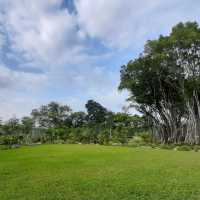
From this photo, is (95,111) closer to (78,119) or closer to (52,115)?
(78,119)

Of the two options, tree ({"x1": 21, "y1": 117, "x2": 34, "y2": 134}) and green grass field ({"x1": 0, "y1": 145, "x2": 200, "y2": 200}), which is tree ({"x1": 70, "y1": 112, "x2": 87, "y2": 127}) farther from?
Result: green grass field ({"x1": 0, "y1": 145, "x2": 200, "y2": 200})

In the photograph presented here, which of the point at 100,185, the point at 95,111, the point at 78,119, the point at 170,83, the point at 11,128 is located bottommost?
the point at 100,185

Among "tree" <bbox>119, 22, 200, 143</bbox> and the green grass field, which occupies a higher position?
"tree" <bbox>119, 22, 200, 143</bbox>

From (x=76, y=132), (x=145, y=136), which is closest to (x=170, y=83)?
(x=145, y=136)

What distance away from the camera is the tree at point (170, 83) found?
61.9ft

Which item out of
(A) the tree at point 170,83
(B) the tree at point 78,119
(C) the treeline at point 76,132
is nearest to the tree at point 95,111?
(B) the tree at point 78,119

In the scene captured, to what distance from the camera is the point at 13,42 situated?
11875 millimetres

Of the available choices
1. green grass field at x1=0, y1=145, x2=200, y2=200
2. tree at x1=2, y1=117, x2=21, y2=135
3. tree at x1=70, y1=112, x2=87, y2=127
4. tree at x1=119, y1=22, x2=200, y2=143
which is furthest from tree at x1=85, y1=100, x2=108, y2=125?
green grass field at x1=0, y1=145, x2=200, y2=200

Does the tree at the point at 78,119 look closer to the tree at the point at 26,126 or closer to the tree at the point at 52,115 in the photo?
the tree at the point at 52,115

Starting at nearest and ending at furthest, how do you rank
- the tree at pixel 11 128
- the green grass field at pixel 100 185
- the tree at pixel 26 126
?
1. the green grass field at pixel 100 185
2. the tree at pixel 11 128
3. the tree at pixel 26 126

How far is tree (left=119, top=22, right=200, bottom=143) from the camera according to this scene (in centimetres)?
1886

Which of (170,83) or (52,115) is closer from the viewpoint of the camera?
(170,83)

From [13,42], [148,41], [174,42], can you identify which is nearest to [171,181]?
[13,42]

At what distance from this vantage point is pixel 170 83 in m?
21.3
